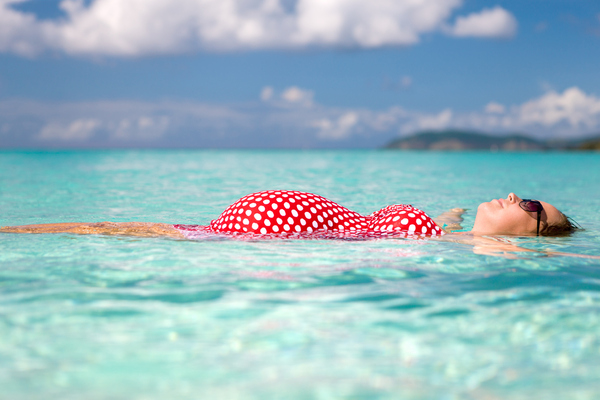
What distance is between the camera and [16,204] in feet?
41.1

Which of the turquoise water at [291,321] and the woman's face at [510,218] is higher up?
the woman's face at [510,218]

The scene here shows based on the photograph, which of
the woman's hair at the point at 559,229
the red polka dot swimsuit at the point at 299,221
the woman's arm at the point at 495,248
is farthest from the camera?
the woman's hair at the point at 559,229

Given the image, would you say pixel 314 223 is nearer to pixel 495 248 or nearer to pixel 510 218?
pixel 495 248

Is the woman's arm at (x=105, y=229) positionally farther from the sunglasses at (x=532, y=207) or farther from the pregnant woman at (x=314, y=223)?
the sunglasses at (x=532, y=207)

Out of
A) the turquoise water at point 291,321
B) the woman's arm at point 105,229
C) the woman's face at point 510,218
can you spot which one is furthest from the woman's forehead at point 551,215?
the woman's arm at point 105,229

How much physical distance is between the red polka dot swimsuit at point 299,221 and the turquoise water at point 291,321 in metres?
0.31

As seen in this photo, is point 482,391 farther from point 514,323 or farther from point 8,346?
point 8,346

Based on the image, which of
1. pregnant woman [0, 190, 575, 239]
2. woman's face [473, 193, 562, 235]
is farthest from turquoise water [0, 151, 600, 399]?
woman's face [473, 193, 562, 235]

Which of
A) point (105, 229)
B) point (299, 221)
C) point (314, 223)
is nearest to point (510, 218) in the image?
point (314, 223)

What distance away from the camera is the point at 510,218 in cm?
655

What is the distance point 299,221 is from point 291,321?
2896 mm

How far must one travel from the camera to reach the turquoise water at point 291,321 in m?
2.77

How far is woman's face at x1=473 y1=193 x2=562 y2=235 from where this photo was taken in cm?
651

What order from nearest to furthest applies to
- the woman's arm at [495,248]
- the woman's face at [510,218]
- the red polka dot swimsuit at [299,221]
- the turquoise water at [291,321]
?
the turquoise water at [291,321], the woman's arm at [495,248], the red polka dot swimsuit at [299,221], the woman's face at [510,218]
